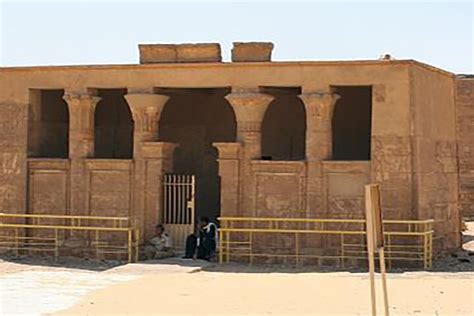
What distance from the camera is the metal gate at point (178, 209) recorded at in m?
19.4

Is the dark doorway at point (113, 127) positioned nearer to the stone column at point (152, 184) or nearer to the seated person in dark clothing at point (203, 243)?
the stone column at point (152, 184)

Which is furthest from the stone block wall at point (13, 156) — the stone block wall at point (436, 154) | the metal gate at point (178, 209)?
the stone block wall at point (436, 154)

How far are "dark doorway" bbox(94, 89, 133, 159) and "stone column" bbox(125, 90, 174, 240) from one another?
3.07 metres

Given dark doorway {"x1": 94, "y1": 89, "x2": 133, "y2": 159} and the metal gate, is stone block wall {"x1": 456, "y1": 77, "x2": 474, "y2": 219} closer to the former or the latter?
dark doorway {"x1": 94, "y1": 89, "x2": 133, "y2": 159}

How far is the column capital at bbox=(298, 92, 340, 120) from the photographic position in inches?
706

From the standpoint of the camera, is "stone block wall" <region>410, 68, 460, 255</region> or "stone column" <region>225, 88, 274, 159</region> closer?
"stone block wall" <region>410, 68, 460, 255</region>

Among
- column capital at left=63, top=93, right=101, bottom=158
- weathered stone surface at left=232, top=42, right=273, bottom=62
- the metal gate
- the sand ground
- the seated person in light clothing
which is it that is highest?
weathered stone surface at left=232, top=42, right=273, bottom=62

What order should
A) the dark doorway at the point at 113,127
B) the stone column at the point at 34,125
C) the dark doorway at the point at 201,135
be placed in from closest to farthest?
the stone column at the point at 34,125, the dark doorway at the point at 201,135, the dark doorway at the point at 113,127

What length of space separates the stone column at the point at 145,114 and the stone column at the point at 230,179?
176cm

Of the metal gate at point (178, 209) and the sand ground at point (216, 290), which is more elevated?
the metal gate at point (178, 209)

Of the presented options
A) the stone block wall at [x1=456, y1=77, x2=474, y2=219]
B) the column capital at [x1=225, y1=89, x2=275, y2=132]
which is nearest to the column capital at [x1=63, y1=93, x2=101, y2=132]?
the column capital at [x1=225, y1=89, x2=275, y2=132]

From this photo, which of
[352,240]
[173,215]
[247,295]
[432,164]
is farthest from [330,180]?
[247,295]

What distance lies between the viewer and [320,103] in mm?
17953

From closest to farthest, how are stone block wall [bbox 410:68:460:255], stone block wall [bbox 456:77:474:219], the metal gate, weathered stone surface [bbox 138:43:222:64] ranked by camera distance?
stone block wall [bbox 410:68:460:255], weathered stone surface [bbox 138:43:222:64], the metal gate, stone block wall [bbox 456:77:474:219]
